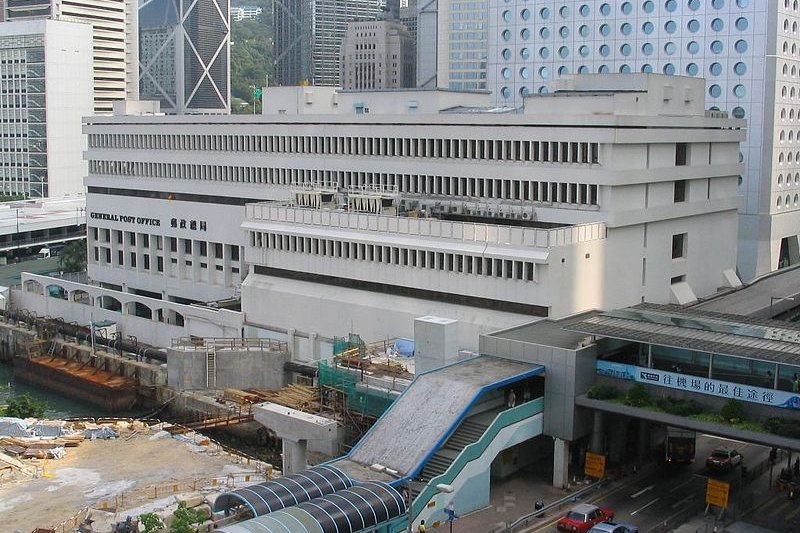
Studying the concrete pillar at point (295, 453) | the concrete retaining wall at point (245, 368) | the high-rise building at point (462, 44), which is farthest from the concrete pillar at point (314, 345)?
the high-rise building at point (462, 44)

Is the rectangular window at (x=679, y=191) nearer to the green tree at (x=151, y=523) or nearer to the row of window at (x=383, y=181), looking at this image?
the row of window at (x=383, y=181)

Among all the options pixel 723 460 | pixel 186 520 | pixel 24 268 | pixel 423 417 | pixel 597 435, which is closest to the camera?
pixel 186 520

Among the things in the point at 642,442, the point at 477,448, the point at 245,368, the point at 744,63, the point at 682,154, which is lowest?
the point at 245,368

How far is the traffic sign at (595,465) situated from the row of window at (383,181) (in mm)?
24144

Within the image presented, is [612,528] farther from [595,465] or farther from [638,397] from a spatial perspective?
[595,465]

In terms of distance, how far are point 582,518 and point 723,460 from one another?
12549mm

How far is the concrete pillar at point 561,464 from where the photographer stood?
52031 mm

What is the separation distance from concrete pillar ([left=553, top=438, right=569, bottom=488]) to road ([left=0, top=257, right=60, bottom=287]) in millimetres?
85063

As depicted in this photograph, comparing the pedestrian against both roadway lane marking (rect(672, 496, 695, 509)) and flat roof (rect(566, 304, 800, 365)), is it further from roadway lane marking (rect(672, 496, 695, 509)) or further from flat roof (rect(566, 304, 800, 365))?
roadway lane marking (rect(672, 496, 695, 509))

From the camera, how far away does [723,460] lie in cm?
5434

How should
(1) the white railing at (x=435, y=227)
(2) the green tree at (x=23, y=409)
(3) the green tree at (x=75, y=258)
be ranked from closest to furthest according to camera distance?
(1) the white railing at (x=435, y=227)
(2) the green tree at (x=23, y=409)
(3) the green tree at (x=75, y=258)

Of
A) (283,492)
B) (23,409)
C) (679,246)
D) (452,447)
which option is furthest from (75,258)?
(283,492)

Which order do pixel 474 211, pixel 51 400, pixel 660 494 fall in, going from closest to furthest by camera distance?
pixel 660 494, pixel 474 211, pixel 51 400

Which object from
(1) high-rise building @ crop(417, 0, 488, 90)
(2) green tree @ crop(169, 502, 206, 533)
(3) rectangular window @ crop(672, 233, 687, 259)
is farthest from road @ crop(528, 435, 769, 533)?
(1) high-rise building @ crop(417, 0, 488, 90)
